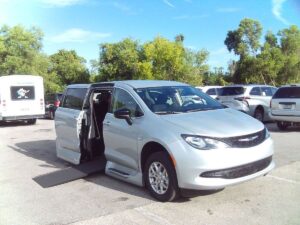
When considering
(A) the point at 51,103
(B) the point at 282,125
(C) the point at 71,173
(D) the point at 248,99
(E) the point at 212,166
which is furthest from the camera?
(A) the point at 51,103

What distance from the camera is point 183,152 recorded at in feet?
16.7

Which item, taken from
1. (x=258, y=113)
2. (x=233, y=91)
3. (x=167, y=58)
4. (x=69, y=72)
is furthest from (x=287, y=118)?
(x=69, y=72)

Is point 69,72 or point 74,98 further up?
point 69,72

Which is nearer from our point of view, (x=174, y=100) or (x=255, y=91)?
(x=174, y=100)

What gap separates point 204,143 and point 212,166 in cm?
31

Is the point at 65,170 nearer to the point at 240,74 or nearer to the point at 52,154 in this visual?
the point at 52,154

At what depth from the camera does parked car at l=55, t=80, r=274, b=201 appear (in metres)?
5.05

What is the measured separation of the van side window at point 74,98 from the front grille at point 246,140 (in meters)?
3.85

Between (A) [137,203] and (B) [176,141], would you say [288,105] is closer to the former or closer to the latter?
Result: (B) [176,141]

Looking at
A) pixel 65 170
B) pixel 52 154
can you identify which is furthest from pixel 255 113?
pixel 65 170

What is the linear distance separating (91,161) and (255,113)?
9146mm

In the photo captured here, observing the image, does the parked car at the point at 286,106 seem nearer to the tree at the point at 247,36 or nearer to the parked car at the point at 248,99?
the parked car at the point at 248,99

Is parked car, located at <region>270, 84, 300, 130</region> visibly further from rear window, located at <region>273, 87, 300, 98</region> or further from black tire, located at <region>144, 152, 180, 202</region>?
black tire, located at <region>144, 152, 180, 202</region>

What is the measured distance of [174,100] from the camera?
6.36 meters
